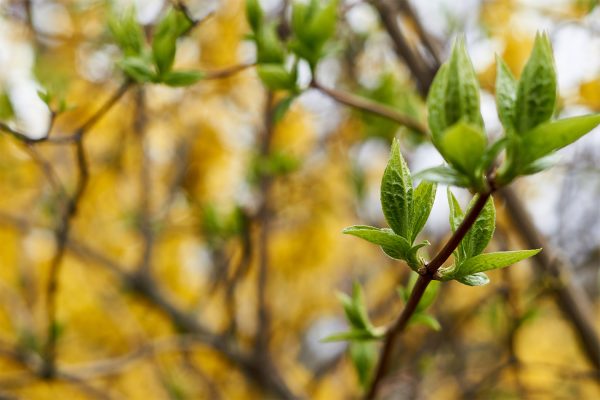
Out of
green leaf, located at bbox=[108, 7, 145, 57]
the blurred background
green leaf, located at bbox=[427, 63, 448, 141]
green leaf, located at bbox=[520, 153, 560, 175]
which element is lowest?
the blurred background

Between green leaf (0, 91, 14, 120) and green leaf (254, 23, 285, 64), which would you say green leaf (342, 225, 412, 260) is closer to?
green leaf (254, 23, 285, 64)

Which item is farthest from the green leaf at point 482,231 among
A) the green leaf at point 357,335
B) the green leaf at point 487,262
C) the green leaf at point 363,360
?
the green leaf at point 363,360

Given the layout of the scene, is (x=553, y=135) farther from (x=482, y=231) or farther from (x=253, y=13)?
(x=253, y=13)

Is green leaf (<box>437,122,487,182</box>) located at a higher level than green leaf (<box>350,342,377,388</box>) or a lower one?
higher

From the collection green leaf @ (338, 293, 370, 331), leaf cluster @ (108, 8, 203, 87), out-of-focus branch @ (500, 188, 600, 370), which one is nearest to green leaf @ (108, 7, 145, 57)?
leaf cluster @ (108, 8, 203, 87)

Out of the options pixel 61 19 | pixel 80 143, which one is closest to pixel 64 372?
pixel 80 143

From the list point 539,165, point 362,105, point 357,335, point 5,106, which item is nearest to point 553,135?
point 539,165

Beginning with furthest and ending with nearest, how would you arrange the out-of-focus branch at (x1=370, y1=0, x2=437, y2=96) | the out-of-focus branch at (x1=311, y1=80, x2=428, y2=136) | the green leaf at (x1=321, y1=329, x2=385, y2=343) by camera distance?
the out-of-focus branch at (x1=370, y1=0, x2=437, y2=96)
the out-of-focus branch at (x1=311, y1=80, x2=428, y2=136)
the green leaf at (x1=321, y1=329, x2=385, y2=343)

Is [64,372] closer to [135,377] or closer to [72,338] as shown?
[135,377]
